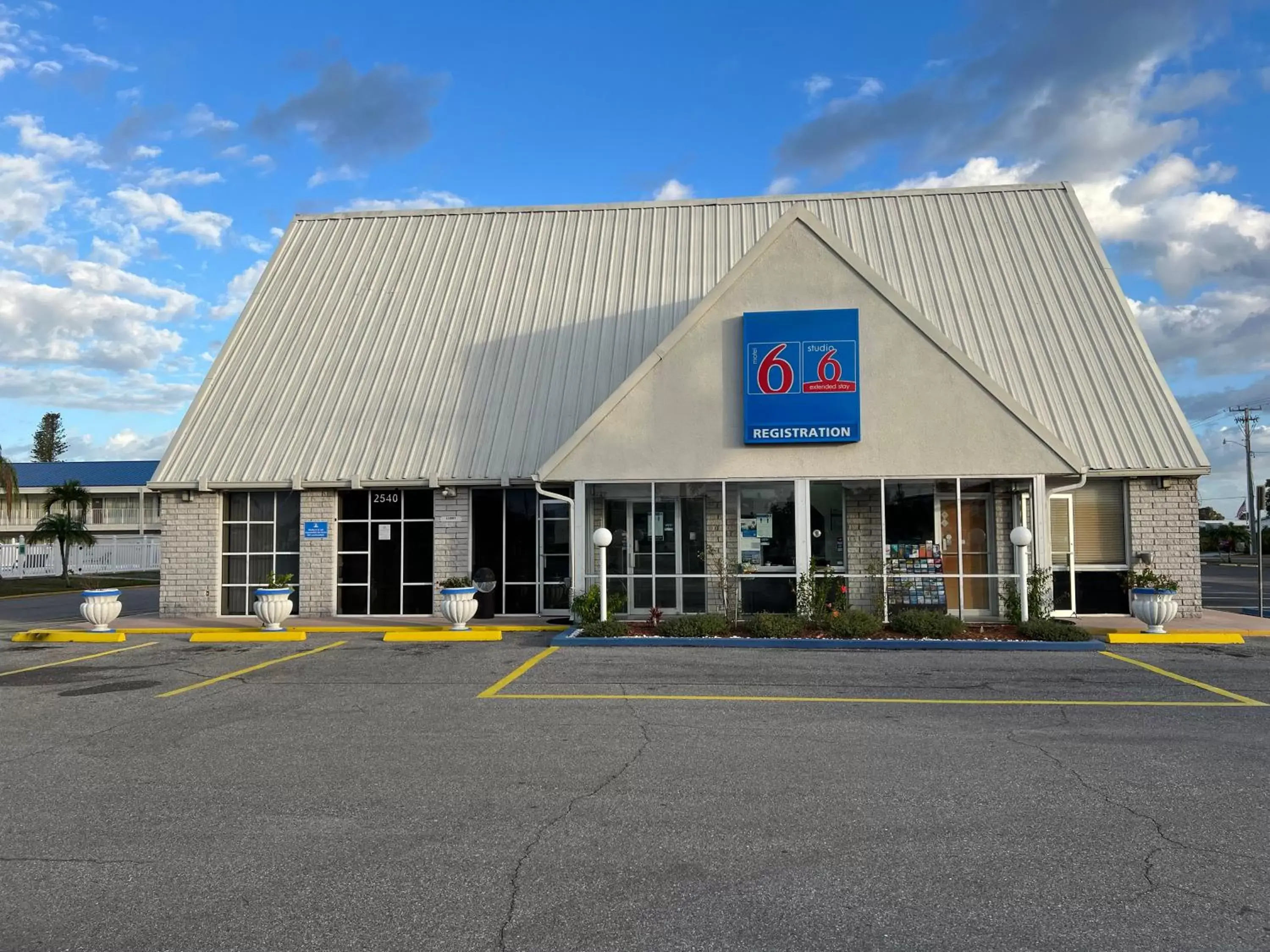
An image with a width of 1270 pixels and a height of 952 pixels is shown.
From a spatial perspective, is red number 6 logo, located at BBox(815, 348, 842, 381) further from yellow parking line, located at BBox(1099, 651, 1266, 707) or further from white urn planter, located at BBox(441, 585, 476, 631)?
white urn planter, located at BBox(441, 585, 476, 631)

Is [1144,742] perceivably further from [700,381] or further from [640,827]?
[700,381]

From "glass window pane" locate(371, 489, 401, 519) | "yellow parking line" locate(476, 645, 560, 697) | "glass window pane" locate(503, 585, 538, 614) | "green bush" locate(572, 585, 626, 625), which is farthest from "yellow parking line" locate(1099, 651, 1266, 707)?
"glass window pane" locate(371, 489, 401, 519)

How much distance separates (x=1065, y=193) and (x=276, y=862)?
79.2ft

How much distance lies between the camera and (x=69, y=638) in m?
17.7

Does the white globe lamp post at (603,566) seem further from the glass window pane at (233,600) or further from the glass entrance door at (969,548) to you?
the glass window pane at (233,600)

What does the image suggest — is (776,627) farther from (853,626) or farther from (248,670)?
(248,670)

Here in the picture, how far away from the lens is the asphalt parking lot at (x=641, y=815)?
15.4ft

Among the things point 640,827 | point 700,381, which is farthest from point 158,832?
point 700,381

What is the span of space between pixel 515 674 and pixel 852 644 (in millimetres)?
5705

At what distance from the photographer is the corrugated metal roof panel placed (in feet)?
64.2

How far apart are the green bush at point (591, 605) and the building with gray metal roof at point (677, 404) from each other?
0.54m

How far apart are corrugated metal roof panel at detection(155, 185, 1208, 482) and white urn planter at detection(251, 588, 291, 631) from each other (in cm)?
289

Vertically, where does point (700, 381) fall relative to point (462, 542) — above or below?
above

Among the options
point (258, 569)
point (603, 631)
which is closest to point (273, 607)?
point (258, 569)
